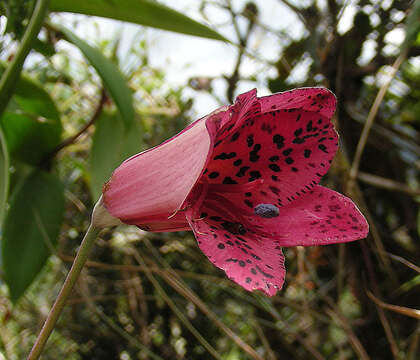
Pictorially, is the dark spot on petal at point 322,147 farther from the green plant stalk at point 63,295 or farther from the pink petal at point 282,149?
the green plant stalk at point 63,295

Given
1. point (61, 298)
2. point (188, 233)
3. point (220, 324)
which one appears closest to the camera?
point (61, 298)

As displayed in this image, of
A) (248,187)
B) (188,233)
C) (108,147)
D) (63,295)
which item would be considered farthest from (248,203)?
(188,233)

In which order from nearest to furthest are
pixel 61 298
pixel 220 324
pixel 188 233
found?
pixel 61 298 < pixel 220 324 < pixel 188 233

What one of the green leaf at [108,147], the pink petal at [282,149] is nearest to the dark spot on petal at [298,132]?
the pink petal at [282,149]

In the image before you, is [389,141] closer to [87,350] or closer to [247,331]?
[247,331]

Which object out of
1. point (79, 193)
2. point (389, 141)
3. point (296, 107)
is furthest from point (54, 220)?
point (389, 141)

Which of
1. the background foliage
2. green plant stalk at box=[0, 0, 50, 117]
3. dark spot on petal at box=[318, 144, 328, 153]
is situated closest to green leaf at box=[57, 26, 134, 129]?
the background foliage

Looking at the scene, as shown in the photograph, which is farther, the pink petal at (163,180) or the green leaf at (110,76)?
the green leaf at (110,76)

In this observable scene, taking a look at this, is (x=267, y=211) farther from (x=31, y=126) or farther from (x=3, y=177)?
(x=31, y=126)
